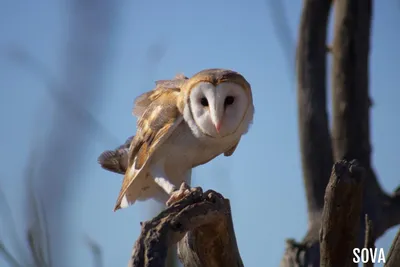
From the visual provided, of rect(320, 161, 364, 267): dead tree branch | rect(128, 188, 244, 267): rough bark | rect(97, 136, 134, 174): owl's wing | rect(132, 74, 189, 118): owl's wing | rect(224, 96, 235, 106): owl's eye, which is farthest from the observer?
rect(97, 136, 134, 174): owl's wing

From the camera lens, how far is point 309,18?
823 cm

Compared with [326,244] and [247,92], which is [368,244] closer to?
[326,244]

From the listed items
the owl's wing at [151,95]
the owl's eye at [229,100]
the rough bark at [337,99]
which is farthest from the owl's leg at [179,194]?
the rough bark at [337,99]

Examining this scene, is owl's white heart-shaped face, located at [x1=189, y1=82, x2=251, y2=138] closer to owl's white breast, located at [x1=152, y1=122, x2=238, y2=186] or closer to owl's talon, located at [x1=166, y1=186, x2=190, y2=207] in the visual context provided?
owl's white breast, located at [x1=152, y1=122, x2=238, y2=186]

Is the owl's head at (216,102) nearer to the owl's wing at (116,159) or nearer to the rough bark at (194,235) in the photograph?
the rough bark at (194,235)

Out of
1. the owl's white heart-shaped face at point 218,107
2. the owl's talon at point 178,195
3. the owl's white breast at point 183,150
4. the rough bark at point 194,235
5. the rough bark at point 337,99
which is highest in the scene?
the rough bark at point 337,99

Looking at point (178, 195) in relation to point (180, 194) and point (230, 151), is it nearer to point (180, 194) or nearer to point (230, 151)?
point (180, 194)

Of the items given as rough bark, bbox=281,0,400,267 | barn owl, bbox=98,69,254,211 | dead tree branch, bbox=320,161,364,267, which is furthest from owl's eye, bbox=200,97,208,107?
rough bark, bbox=281,0,400,267

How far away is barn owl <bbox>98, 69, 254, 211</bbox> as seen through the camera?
13.5 ft

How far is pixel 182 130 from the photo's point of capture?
429 cm

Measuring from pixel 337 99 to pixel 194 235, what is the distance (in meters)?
4.49

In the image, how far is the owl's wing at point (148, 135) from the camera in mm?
4270

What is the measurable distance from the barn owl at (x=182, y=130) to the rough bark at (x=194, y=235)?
21 cm

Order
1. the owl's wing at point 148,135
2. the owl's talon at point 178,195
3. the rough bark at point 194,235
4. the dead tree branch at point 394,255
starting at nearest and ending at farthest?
the rough bark at point 194,235
the owl's talon at point 178,195
the dead tree branch at point 394,255
the owl's wing at point 148,135
